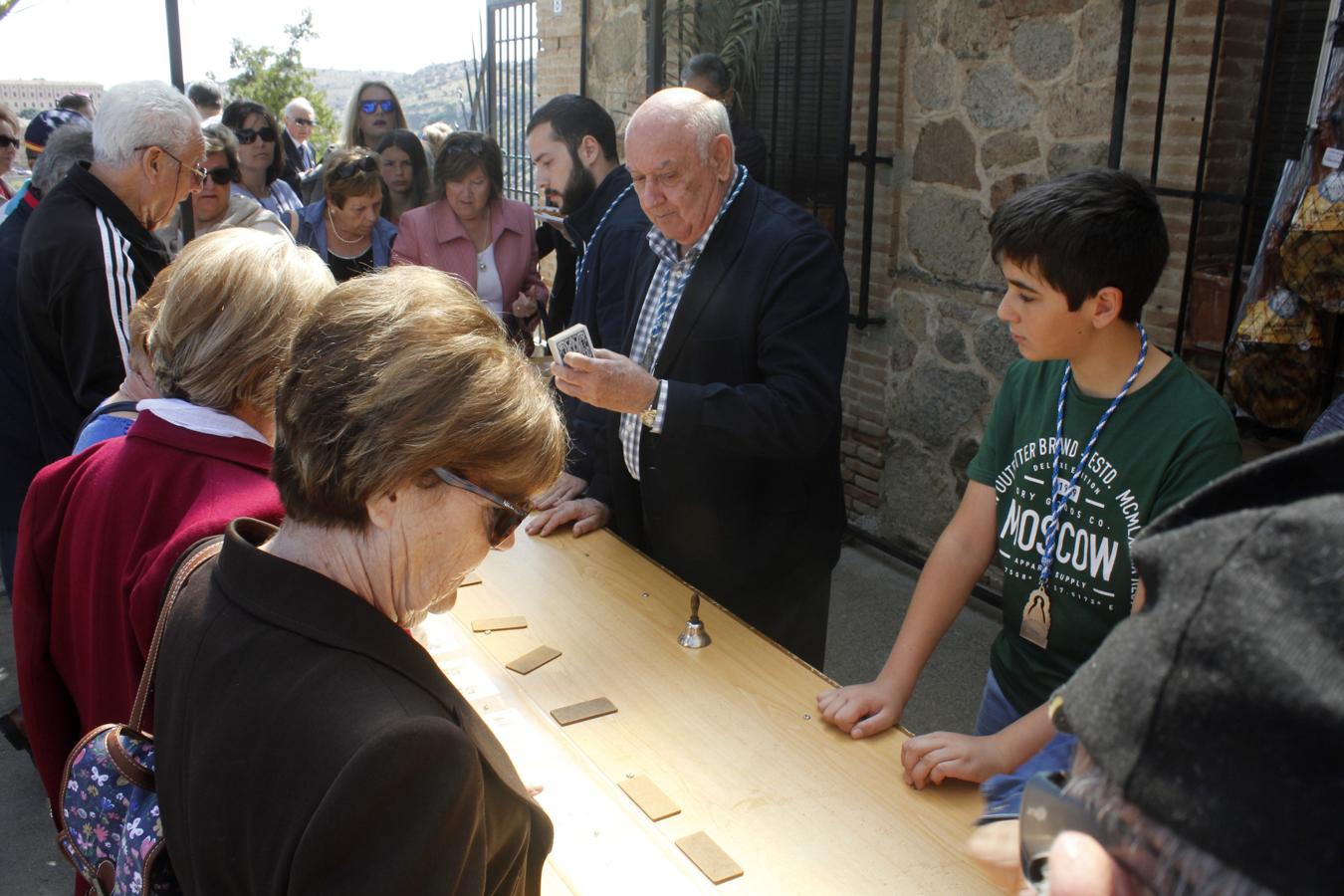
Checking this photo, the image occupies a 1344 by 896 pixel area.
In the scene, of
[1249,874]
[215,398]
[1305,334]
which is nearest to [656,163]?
[215,398]

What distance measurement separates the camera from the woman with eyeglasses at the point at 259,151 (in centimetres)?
547

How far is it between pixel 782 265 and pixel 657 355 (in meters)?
0.39

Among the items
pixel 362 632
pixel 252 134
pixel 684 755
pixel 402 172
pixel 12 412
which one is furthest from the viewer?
pixel 402 172

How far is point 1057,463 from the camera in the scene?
6.05ft

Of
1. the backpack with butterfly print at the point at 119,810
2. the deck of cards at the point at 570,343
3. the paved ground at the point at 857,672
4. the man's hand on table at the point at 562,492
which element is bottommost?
the paved ground at the point at 857,672

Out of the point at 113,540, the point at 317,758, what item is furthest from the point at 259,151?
the point at 317,758

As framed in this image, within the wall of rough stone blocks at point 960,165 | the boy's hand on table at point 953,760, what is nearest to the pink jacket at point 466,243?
the wall of rough stone blocks at point 960,165

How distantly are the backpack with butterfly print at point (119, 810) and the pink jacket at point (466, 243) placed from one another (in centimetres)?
370

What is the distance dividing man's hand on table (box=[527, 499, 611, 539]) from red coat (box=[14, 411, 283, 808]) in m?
1.18

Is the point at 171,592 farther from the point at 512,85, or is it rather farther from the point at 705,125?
the point at 512,85

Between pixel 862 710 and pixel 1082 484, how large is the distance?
540 millimetres

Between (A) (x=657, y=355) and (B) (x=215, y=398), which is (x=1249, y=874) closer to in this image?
(B) (x=215, y=398)

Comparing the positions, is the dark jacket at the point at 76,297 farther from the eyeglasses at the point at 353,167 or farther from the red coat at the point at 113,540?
the eyeglasses at the point at 353,167

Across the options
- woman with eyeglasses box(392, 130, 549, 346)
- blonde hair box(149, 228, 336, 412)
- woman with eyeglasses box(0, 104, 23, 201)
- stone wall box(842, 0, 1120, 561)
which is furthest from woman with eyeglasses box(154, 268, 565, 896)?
woman with eyeglasses box(0, 104, 23, 201)
